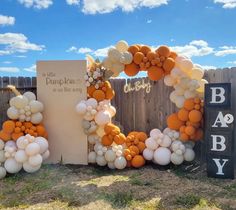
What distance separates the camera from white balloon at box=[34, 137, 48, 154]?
6.89m

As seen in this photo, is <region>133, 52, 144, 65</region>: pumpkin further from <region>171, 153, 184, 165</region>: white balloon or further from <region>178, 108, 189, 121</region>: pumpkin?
<region>171, 153, 184, 165</region>: white balloon

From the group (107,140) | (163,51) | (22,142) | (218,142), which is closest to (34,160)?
(22,142)

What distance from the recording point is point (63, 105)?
747 centimetres

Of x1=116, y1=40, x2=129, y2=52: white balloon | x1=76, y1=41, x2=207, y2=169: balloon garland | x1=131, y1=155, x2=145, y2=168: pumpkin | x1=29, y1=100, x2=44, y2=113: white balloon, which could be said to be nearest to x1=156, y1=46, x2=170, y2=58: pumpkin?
x1=76, y1=41, x2=207, y2=169: balloon garland

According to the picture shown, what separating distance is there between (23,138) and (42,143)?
390 millimetres

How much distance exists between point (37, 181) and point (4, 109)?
7.90ft

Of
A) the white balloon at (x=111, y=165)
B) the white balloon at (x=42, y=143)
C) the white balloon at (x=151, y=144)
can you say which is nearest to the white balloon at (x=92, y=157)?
the white balloon at (x=111, y=165)

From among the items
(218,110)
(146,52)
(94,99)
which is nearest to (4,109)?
(94,99)

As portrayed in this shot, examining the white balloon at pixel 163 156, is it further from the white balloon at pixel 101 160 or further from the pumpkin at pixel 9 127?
the pumpkin at pixel 9 127

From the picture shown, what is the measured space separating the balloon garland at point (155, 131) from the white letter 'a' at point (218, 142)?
597mm

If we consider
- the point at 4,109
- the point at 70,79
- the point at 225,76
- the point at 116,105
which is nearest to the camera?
the point at 225,76

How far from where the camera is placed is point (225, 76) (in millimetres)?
6973

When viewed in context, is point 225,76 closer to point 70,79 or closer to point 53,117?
point 70,79

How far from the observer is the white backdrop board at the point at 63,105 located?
741 cm
